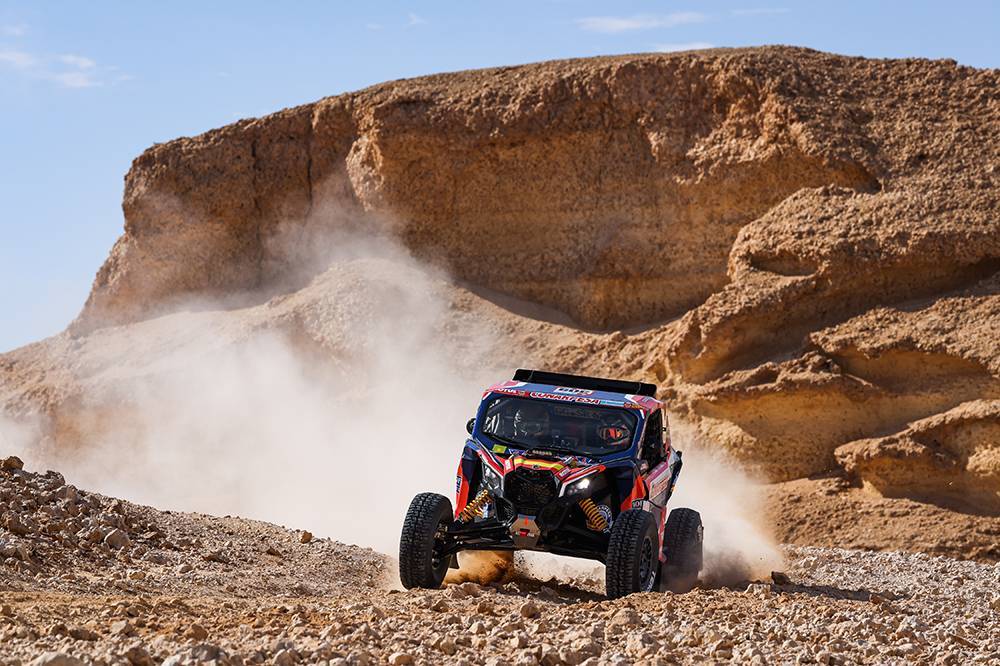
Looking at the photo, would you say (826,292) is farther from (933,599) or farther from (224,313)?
(224,313)

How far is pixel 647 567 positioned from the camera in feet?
41.1

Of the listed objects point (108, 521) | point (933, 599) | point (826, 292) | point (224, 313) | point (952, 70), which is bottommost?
point (933, 599)

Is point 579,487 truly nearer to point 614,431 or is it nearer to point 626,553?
point 626,553

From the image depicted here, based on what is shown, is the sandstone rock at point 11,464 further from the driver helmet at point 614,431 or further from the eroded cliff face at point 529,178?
the eroded cliff face at point 529,178

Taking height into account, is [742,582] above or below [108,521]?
below

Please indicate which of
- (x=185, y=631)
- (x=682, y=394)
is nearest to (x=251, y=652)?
(x=185, y=631)

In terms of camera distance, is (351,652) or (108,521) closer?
(351,652)

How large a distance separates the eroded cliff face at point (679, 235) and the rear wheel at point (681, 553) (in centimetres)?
980

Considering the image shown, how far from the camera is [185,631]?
851 centimetres

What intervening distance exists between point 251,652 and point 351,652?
59 centimetres

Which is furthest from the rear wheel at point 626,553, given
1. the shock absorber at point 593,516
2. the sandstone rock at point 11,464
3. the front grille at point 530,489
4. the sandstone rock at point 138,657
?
the sandstone rock at point 11,464

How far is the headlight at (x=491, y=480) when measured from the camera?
1264 centimetres

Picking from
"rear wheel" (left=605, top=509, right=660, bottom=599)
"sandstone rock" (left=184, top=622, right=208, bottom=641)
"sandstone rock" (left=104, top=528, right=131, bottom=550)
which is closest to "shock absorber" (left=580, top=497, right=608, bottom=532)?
"rear wheel" (left=605, top=509, right=660, bottom=599)

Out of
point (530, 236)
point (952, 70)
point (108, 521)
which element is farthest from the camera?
point (530, 236)
